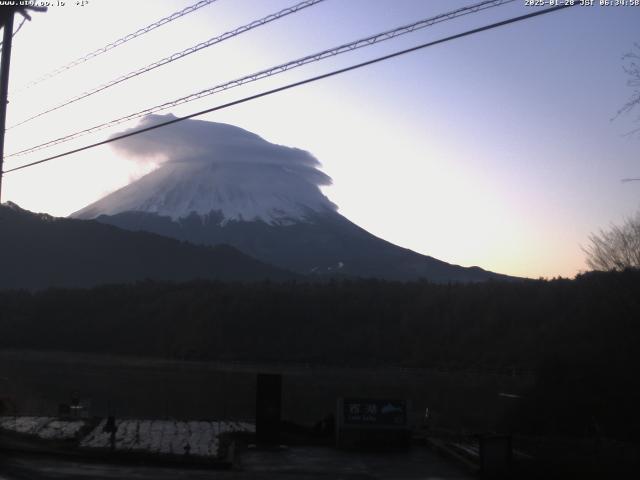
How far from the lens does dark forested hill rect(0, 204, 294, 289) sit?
164 m

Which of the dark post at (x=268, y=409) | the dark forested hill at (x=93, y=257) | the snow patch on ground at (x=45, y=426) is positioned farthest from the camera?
the dark forested hill at (x=93, y=257)

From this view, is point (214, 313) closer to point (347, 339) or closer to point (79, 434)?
point (347, 339)

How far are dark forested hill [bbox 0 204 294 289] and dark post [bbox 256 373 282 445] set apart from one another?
143 meters

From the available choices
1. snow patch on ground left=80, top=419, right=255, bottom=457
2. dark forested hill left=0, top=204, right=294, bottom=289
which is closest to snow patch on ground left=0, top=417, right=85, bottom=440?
snow patch on ground left=80, top=419, right=255, bottom=457

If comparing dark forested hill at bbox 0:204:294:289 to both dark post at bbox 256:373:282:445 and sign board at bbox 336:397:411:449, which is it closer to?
dark post at bbox 256:373:282:445

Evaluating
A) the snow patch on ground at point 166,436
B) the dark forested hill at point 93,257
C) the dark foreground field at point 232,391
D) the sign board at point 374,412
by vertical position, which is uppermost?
the dark forested hill at point 93,257

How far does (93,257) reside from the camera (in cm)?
17025

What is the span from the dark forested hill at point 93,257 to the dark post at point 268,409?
143m

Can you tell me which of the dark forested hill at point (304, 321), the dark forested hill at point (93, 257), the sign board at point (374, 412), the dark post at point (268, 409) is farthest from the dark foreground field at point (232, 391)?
the dark forested hill at point (93, 257)

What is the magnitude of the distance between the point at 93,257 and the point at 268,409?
154 m

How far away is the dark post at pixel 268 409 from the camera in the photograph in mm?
21594

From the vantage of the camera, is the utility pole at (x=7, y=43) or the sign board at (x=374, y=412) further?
the sign board at (x=374, y=412)

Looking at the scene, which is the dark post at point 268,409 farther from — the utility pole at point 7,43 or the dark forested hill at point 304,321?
the dark forested hill at point 304,321

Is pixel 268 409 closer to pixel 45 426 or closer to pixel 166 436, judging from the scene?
pixel 166 436
